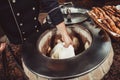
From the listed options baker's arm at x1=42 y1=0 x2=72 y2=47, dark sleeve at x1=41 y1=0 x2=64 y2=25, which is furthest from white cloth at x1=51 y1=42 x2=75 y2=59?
dark sleeve at x1=41 y1=0 x2=64 y2=25

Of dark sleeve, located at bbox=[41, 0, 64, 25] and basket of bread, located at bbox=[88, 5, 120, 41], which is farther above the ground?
dark sleeve, located at bbox=[41, 0, 64, 25]

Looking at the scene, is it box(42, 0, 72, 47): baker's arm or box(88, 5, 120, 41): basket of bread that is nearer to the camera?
box(42, 0, 72, 47): baker's arm

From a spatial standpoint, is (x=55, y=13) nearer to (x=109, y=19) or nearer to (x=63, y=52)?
(x=63, y=52)

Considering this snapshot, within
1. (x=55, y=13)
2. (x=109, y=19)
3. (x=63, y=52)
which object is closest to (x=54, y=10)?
(x=55, y=13)

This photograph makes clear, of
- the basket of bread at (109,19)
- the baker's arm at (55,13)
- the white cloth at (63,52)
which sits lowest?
the basket of bread at (109,19)

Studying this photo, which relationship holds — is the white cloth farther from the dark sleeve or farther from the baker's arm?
the dark sleeve

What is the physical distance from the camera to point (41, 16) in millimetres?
6016

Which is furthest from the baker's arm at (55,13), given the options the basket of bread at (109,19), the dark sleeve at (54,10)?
the basket of bread at (109,19)

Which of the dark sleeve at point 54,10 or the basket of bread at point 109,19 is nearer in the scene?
the dark sleeve at point 54,10

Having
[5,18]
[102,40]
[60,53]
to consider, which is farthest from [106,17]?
[5,18]

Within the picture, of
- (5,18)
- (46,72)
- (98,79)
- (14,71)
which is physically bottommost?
(14,71)

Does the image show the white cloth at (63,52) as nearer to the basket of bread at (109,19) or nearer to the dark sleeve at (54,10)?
the dark sleeve at (54,10)

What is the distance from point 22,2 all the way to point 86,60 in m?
1.51

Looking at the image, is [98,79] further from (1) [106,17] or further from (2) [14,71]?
(2) [14,71]
